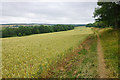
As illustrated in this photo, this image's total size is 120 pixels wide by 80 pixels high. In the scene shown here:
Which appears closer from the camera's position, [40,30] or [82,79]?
[82,79]

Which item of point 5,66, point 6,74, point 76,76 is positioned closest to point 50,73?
point 76,76

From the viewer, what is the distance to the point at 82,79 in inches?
206

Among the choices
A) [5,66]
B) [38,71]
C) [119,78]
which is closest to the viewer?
[119,78]

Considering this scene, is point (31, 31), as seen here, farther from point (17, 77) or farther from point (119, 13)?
point (17, 77)

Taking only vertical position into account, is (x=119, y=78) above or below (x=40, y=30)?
below

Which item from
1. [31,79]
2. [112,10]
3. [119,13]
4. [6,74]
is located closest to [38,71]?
[31,79]

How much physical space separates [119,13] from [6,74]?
89.0 feet

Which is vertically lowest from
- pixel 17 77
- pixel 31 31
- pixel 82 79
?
pixel 82 79

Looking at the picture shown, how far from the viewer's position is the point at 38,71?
584cm

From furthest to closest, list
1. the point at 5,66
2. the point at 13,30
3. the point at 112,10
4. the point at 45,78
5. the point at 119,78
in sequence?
the point at 13,30 → the point at 112,10 → the point at 5,66 → the point at 45,78 → the point at 119,78

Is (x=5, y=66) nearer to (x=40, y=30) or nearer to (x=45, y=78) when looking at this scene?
(x=45, y=78)

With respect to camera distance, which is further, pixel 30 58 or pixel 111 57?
pixel 30 58

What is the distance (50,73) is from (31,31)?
248 ft

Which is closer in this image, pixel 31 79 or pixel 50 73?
pixel 31 79
